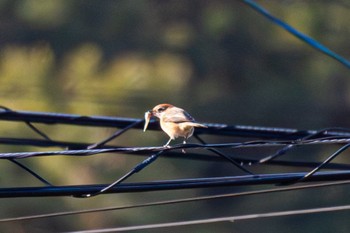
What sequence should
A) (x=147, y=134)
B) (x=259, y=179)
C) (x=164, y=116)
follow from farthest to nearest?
(x=147, y=134)
(x=164, y=116)
(x=259, y=179)

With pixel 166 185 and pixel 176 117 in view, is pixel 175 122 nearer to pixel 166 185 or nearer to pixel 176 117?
pixel 176 117

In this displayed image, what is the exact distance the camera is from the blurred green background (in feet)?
50.1

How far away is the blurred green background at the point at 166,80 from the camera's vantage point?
50.1 feet

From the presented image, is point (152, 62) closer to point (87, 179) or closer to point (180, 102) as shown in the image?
point (180, 102)

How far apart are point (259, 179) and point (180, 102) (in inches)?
407

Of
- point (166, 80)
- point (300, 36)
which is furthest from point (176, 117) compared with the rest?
point (166, 80)

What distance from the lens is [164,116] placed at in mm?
7059

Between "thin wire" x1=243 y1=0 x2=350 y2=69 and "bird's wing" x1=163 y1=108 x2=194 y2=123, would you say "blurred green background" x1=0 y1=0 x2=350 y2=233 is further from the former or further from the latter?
"thin wire" x1=243 y1=0 x2=350 y2=69

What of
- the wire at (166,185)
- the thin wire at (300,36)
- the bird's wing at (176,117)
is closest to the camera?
the wire at (166,185)

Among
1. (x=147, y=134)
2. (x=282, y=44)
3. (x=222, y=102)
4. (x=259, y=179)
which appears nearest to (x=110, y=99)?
(x=147, y=134)

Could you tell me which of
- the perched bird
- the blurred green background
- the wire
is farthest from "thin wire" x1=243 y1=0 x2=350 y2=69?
the blurred green background

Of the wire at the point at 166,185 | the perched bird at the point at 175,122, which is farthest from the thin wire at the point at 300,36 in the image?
the perched bird at the point at 175,122

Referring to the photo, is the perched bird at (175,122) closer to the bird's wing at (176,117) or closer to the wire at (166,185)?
the bird's wing at (176,117)

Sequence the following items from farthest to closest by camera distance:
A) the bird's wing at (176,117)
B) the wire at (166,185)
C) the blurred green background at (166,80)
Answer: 1. the blurred green background at (166,80)
2. the bird's wing at (176,117)
3. the wire at (166,185)
